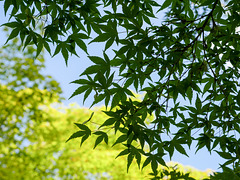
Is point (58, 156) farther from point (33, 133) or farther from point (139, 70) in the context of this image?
point (139, 70)

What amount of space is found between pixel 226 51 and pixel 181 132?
2.13 feet

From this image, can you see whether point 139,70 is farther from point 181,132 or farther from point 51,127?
point 51,127


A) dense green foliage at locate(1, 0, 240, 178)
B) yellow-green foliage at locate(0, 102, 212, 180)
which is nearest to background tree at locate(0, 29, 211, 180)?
yellow-green foliage at locate(0, 102, 212, 180)

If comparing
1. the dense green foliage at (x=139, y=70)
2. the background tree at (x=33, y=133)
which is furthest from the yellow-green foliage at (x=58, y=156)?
the dense green foliage at (x=139, y=70)

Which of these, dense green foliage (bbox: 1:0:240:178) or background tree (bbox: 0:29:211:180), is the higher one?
background tree (bbox: 0:29:211:180)

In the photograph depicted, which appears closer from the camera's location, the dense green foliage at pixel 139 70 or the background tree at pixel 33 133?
the dense green foliage at pixel 139 70

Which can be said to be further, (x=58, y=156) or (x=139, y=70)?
(x=58, y=156)

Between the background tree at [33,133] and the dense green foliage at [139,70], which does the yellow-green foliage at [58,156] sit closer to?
the background tree at [33,133]

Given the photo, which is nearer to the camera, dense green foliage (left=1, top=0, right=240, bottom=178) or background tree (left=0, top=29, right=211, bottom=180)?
dense green foliage (left=1, top=0, right=240, bottom=178)

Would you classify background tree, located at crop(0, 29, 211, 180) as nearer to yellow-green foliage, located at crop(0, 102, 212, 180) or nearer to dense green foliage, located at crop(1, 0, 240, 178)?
yellow-green foliage, located at crop(0, 102, 212, 180)

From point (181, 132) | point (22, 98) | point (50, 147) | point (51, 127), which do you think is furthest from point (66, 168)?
point (181, 132)

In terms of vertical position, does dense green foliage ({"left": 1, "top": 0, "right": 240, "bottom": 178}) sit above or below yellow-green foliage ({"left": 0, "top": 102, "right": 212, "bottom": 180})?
below

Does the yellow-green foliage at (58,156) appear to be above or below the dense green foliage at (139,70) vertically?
above

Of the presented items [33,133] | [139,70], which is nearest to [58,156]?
[33,133]
